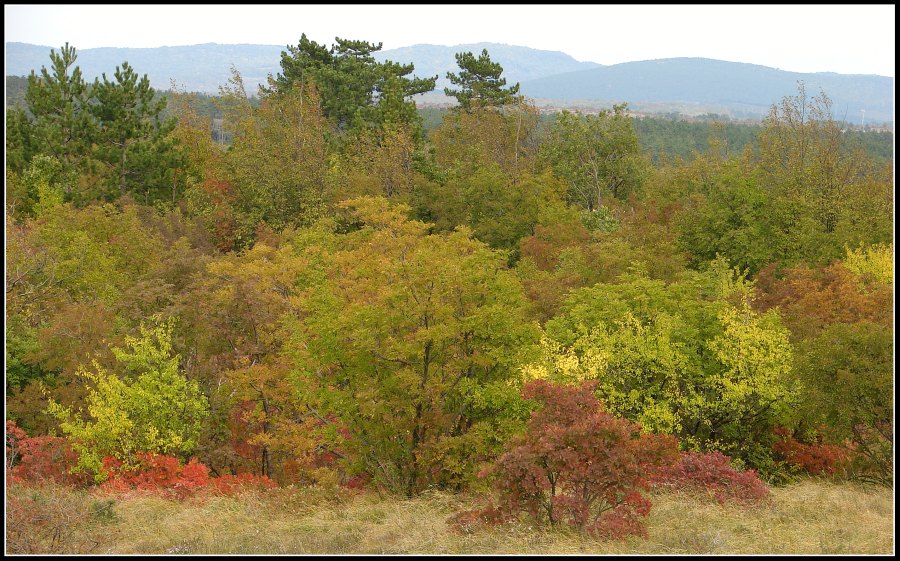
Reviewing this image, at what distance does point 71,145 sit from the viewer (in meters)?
41.6

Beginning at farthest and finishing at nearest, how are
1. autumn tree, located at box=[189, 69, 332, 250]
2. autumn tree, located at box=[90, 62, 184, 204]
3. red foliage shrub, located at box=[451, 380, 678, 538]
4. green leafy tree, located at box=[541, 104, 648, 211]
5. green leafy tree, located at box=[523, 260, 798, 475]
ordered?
green leafy tree, located at box=[541, 104, 648, 211] → autumn tree, located at box=[189, 69, 332, 250] → autumn tree, located at box=[90, 62, 184, 204] → green leafy tree, located at box=[523, 260, 798, 475] → red foliage shrub, located at box=[451, 380, 678, 538]

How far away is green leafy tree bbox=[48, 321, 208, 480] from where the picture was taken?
72.6 feet

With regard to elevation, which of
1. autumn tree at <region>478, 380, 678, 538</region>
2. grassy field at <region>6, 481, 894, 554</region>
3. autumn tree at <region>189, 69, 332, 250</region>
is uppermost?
autumn tree at <region>189, 69, 332, 250</region>

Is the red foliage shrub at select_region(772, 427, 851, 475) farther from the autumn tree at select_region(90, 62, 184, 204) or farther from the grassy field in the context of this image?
the autumn tree at select_region(90, 62, 184, 204)

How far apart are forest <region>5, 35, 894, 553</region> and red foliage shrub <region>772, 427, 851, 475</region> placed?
80mm

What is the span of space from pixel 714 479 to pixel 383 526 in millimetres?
7430

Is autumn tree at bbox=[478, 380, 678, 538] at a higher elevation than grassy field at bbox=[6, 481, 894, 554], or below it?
higher

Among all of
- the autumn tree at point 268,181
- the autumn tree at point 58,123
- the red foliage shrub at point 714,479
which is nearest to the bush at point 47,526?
the red foliage shrub at point 714,479

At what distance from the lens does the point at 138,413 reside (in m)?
23.2

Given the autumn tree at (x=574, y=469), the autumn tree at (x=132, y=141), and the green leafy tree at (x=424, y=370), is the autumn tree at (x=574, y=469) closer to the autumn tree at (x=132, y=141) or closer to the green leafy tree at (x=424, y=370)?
the green leafy tree at (x=424, y=370)

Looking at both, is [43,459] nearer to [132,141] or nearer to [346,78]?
[132,141]

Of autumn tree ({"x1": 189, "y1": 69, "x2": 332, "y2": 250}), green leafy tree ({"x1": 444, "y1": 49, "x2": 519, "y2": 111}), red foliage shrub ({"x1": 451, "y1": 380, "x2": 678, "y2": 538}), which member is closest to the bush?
red foliage shrub ({"x1": 451, "y1": 380, "x2": 678, "y2": 538})

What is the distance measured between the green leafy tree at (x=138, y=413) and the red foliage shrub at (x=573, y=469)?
1108 centimetres

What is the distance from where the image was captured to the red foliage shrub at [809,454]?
75.8 ft
